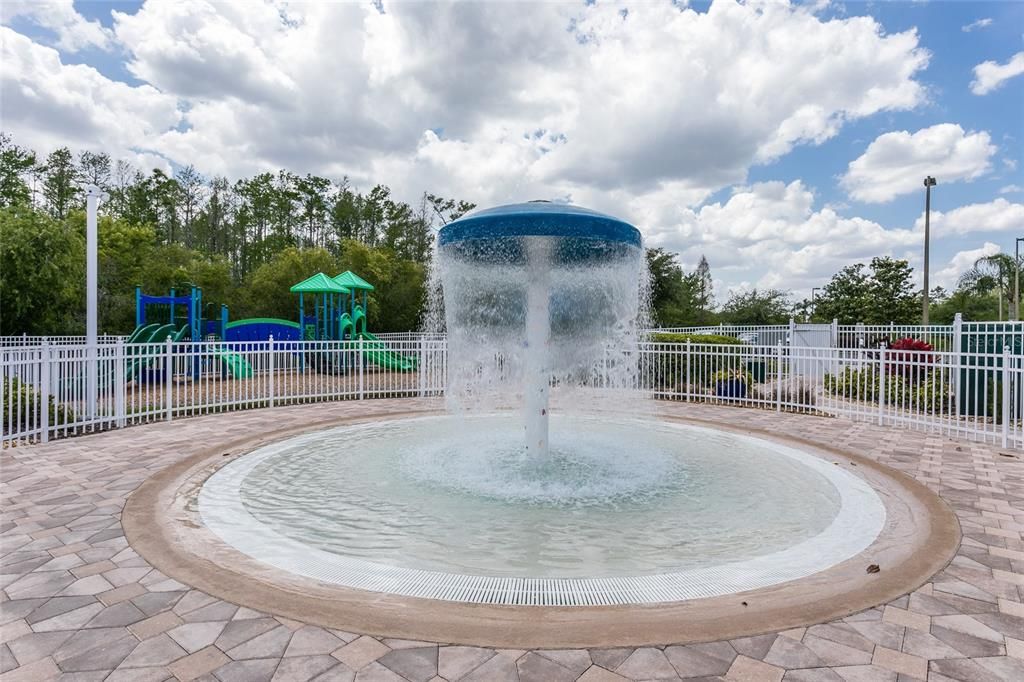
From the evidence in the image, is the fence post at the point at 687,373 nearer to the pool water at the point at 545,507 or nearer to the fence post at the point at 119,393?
the pool water at the point at 545,507

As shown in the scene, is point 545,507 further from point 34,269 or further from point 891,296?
point 891,296

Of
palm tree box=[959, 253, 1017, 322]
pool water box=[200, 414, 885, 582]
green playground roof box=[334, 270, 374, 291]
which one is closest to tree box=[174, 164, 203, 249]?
green playground roof box=[334, 270, 374, 291]

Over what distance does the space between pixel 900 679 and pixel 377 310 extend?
30.2m

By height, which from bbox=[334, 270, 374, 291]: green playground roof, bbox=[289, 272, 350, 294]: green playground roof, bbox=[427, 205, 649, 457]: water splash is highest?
bbox=[334, 270, 374, 291]: green playground roof

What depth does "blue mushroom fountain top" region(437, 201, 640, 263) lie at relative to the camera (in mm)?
5305

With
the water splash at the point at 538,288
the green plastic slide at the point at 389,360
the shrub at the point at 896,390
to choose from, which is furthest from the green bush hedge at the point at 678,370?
the green plastic slide at the point at 389,360

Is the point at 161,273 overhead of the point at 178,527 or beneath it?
overhead

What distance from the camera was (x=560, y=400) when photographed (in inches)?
480

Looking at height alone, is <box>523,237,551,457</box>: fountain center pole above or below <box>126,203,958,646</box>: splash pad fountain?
above

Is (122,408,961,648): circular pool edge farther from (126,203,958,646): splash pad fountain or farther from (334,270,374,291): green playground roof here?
(334,270,374,291): green playground roof

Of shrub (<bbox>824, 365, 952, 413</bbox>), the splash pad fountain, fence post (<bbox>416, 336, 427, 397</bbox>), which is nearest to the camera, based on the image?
the splash pad fountain

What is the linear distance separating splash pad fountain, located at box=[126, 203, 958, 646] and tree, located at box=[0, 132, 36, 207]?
32.0 metres

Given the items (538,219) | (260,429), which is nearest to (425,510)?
(538,219)

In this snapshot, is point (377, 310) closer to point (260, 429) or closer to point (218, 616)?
point (260, 429)
